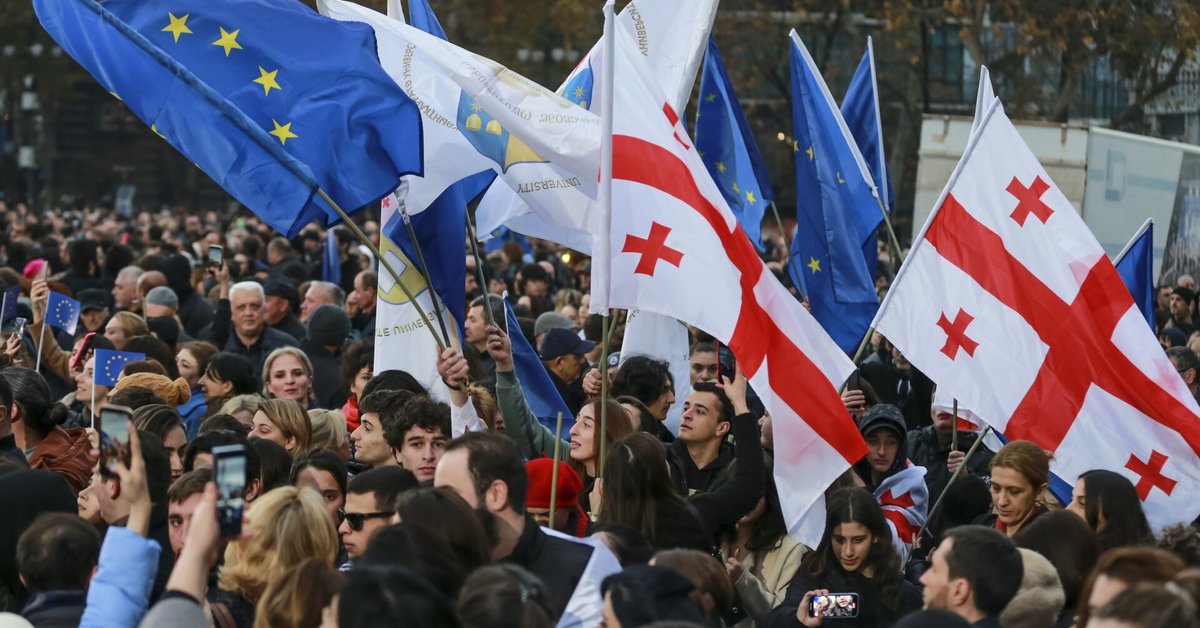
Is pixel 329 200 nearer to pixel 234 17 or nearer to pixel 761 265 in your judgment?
pixel 234 17

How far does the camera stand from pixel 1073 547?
19.4ft

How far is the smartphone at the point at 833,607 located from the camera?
6.20m

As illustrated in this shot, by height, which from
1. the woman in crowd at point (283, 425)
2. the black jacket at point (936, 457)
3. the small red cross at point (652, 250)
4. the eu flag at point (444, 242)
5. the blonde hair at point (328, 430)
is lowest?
the black jacket at point (936, 457)

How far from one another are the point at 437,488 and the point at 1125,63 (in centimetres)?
2765

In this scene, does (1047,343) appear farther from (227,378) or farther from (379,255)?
(227,378)

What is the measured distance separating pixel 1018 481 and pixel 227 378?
160 inches

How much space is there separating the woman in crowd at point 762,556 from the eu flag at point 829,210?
8.86 feet

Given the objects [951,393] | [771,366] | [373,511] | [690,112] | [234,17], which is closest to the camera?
[373,511]

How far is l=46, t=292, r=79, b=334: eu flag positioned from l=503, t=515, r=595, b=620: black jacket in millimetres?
6528

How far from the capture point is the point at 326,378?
1089 cm

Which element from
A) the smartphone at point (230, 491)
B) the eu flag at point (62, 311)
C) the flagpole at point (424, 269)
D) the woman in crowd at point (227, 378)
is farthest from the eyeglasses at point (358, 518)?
the eu flag at point (62, 311)

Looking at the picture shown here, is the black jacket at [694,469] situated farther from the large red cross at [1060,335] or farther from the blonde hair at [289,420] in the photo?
the blonde hair at [289,420]

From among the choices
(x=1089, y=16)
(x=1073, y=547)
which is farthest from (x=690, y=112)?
(x=1073, y=547)

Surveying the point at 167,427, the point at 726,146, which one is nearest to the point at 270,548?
the point at 167,427
